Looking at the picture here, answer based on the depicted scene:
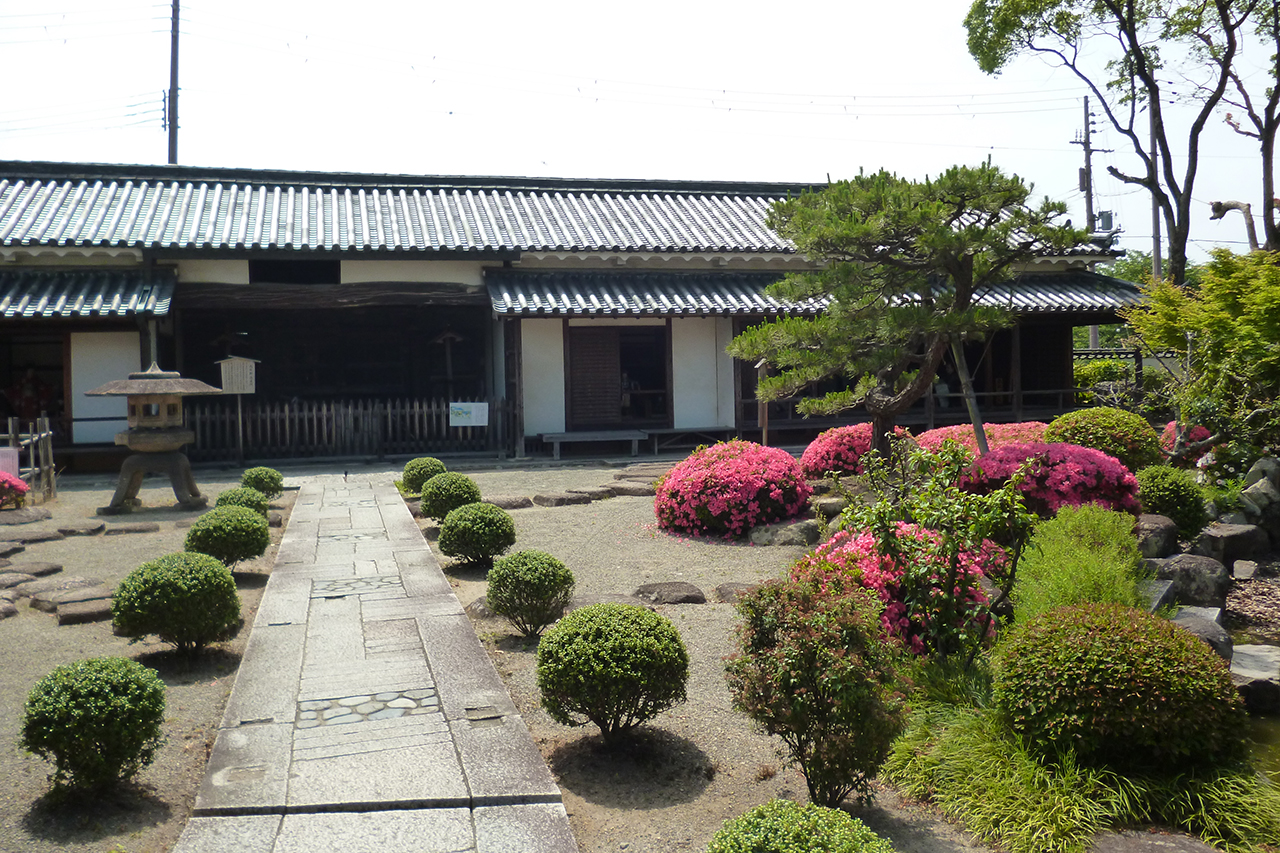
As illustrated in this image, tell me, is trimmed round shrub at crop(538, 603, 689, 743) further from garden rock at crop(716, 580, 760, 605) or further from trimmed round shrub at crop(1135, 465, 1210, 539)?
trimmed round shrub at crop(1135, 465, 1210, 539)

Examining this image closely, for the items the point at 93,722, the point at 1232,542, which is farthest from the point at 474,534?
the point at 1232,542

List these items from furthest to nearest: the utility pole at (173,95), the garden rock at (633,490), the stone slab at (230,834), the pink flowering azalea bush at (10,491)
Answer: the utility pole at (173,95) → the garden rock at (633,490) → the pink flowering azalea bush at (10,491) → the stone slab at (230,834)

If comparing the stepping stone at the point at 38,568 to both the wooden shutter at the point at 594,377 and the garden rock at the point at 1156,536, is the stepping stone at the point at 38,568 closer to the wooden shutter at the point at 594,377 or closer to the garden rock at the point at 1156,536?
the garden rock at the point at 1156,536

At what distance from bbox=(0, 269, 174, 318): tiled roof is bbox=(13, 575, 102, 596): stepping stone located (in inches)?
318

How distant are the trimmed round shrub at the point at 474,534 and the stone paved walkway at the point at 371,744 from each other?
94 centimetres

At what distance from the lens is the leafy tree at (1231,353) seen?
10.3 meters

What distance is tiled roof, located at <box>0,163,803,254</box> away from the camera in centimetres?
1662

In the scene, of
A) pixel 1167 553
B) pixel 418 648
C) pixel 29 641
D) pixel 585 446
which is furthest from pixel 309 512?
pixel 1167 553

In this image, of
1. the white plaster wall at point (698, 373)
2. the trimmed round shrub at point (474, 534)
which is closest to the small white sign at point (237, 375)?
the white plaster wall at point (698, 373)

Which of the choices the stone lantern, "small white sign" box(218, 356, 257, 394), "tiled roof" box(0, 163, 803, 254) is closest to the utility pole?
"tiled roof" box(0, 163, 803, 254)

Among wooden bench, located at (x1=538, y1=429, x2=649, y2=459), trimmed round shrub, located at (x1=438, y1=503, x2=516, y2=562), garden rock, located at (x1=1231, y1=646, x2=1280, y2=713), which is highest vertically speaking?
wooden bench, located at (x1=538, y1=429, x2=649, y2=459)

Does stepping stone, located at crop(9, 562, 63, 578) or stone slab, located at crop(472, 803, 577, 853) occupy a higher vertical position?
stepping stone, located at crop(9, 562, 63, 578)

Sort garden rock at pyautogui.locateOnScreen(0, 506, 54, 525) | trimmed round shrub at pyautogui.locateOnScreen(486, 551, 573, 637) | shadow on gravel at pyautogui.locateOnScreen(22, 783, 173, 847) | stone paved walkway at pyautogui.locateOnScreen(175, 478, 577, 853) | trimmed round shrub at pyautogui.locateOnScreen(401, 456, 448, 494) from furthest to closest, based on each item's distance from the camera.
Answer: trimmed round shrub at pyautogui.locateOnScreen(401, 456, 448, 494) → garden rock at pyautogui.locateOnScreen(0, 506, 54, 525) → trimmed round shrub at pyautogui.locateOnScreen(486, 551, 573, 637) → shadow on gravel at pyautogui.locateOnScreen(22, 783, 173, 847) → stone paved walkway at pyautogui.locateOnScreen(175, 478, 577, 853)

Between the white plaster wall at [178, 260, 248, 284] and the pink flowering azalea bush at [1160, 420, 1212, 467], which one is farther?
the white plaster wall at [178, 260, 248, 284]
